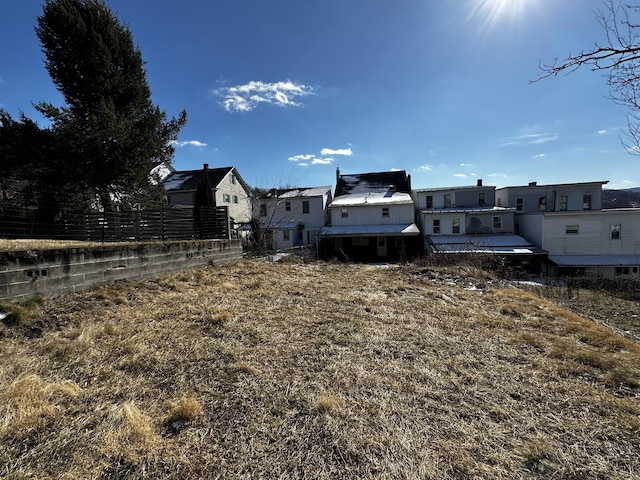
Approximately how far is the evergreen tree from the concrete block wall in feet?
25.0

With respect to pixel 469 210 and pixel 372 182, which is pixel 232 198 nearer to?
pixel 372 182

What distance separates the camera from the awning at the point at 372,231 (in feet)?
71.1

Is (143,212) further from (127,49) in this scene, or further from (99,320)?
(127,49)

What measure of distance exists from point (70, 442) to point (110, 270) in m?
4.59

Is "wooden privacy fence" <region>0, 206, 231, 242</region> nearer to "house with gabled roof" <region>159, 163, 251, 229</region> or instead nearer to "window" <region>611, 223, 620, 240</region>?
"house with gabled roof" <region>159, 163, 251, 229</region>

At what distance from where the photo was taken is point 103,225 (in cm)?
767

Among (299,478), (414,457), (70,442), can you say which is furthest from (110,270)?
(414,457)

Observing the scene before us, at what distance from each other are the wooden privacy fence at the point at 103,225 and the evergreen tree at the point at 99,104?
18.5ft

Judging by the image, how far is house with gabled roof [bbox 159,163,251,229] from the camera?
25.0 metres

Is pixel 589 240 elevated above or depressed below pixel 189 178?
below

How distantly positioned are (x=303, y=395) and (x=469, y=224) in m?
23.7

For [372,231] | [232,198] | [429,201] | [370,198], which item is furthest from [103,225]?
[429,201]

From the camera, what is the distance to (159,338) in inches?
150

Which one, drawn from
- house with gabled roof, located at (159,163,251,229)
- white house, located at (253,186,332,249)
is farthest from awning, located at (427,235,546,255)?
house with gabled roof, located at (159,163,251,229)
